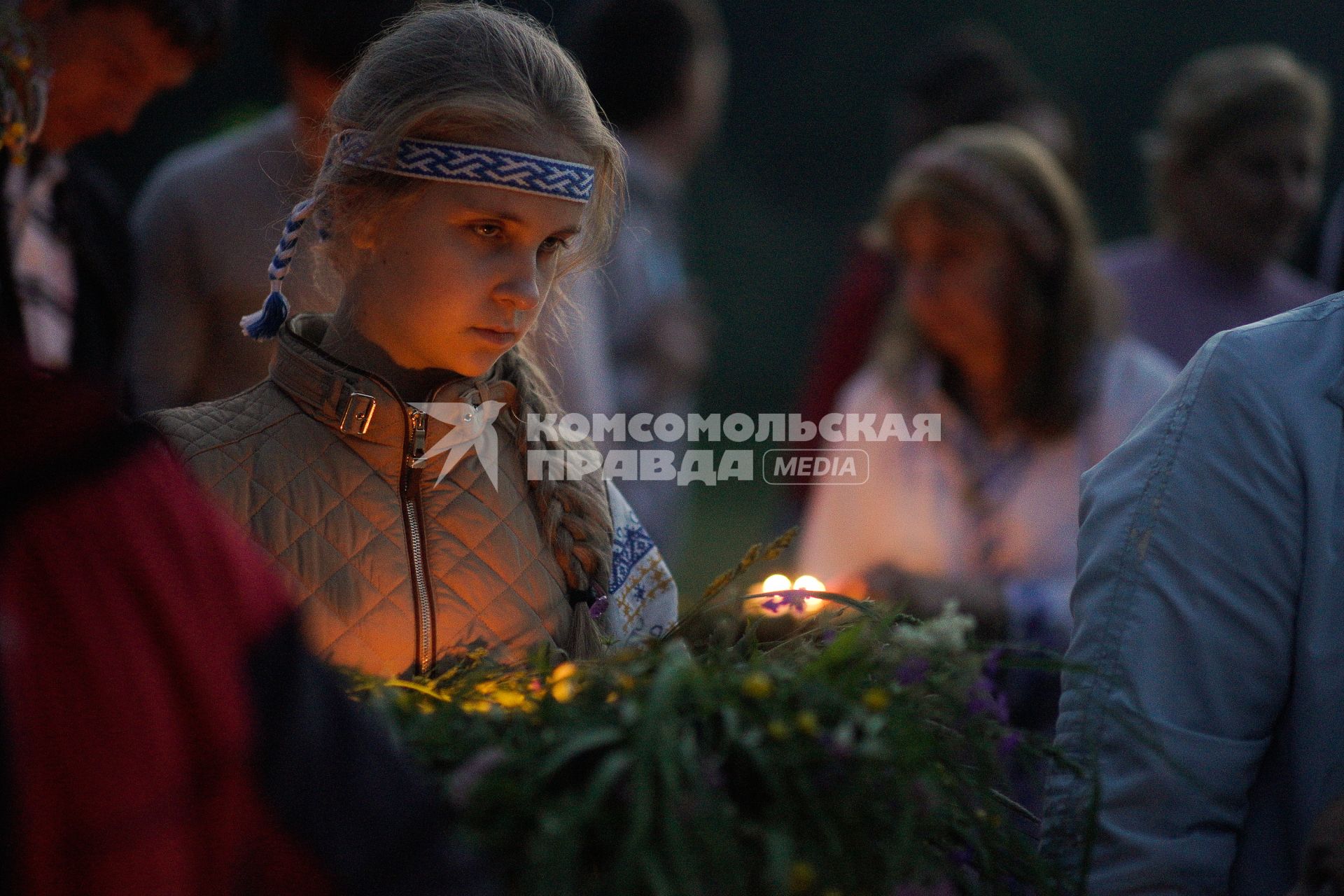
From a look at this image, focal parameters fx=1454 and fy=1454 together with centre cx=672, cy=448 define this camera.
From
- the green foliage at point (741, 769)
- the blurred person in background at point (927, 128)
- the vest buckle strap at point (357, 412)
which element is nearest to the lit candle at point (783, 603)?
the green foliage at point (741, 769)

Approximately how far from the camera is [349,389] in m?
1.74

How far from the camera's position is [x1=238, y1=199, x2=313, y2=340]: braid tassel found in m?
1.85

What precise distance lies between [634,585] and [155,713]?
3.14 ft

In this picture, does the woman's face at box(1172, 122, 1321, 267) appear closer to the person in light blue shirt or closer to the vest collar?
the person in light blue shirt

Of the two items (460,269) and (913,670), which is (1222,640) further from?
(460,269)

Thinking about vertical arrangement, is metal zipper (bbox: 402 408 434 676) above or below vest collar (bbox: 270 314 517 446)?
below

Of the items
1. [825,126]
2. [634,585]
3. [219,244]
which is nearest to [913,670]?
[634,585]

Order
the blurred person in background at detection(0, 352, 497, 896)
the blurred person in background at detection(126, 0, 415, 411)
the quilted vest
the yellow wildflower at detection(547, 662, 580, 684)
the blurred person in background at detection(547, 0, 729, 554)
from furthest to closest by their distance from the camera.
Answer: the blurred person in background at detection(547, 0, 729, 554)
the blurred person in background at detection(126, 0, 415, 411)
the quilted vest
the yellow wildflower at detection(547, 662, 580, 684)
the blurred person in background at detection(0, 352, 497, 896)

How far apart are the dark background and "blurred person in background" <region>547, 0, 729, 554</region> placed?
3949 mm

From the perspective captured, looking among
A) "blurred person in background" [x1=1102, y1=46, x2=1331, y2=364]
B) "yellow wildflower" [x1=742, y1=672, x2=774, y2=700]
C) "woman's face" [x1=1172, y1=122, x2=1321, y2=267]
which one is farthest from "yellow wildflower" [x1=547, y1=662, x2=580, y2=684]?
"woman's face" [x1=1172, y1=122, x2=1321, y2=267]

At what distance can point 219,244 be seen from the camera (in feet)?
10.4

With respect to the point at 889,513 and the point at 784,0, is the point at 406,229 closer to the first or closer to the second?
the point at 889,513

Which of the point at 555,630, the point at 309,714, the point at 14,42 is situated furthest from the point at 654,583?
the point at 14,42

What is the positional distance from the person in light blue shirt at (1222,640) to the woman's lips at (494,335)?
2.43ft
